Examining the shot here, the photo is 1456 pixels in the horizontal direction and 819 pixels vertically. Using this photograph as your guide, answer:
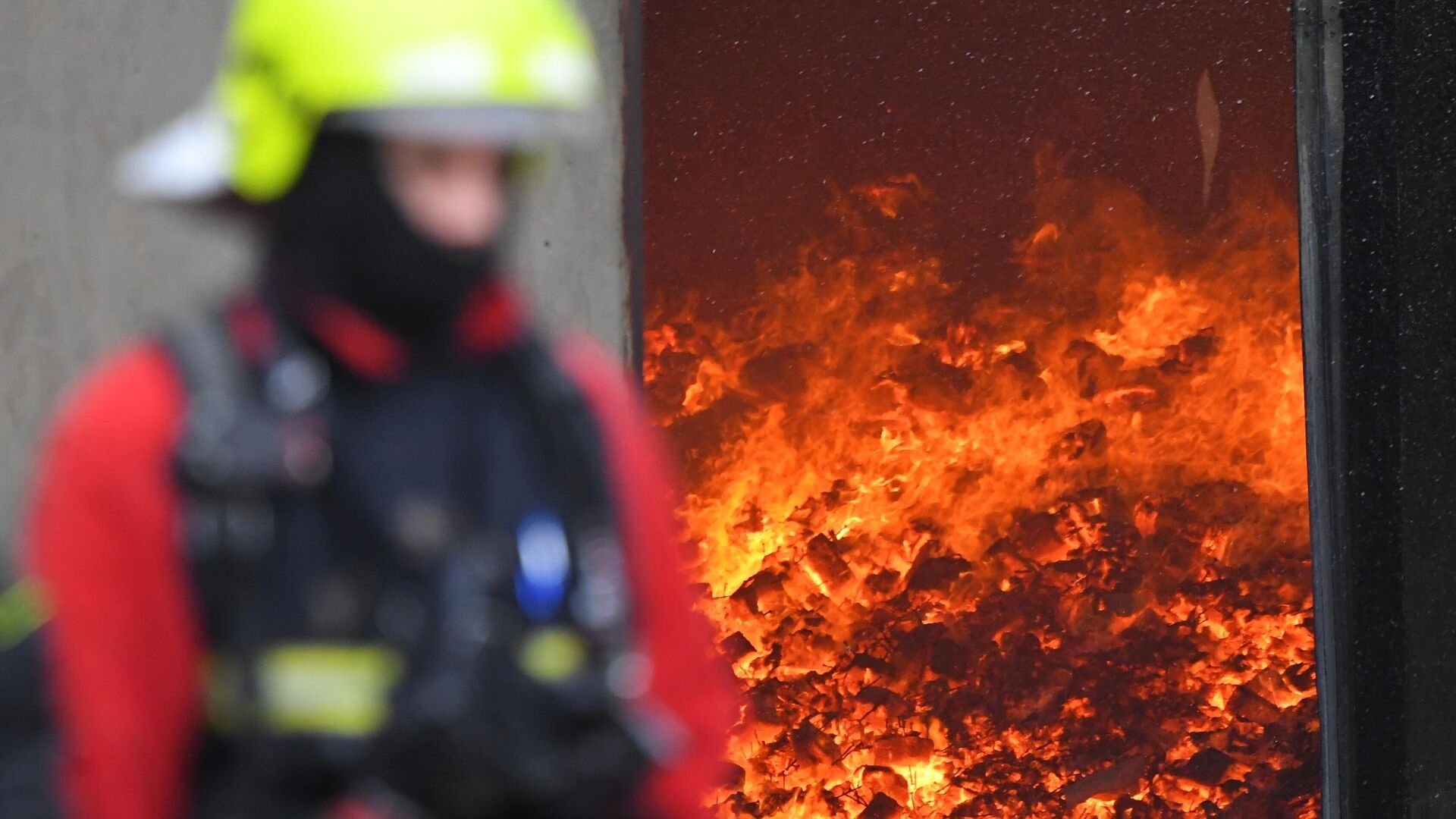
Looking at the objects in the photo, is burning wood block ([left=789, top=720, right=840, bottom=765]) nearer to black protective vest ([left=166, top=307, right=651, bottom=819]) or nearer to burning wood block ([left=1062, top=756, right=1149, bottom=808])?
burning wood block ([left=1062, top=756, right=1149, bottom=808])

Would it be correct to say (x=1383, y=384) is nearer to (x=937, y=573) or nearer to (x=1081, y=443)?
(x=1081, y=443)

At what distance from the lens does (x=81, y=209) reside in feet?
8.00

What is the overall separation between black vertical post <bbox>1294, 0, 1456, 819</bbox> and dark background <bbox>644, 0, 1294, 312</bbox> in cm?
47

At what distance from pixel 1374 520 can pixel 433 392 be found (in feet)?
10.6

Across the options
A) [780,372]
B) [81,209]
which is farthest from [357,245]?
[780,372]

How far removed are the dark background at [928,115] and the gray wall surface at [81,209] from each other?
2045 millimetres

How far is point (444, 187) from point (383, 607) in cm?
30

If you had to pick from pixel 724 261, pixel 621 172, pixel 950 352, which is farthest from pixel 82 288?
pixel 950 352

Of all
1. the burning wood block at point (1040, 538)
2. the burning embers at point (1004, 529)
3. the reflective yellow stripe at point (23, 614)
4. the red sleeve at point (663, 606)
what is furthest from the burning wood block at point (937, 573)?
the reflective yellow stripe at point (23, 614)

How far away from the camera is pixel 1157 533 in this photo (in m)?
4.59

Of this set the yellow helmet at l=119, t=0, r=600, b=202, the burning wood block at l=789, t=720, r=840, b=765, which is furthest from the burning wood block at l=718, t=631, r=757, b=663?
the yellow helmet at l=119, t=0, r=600, b=202

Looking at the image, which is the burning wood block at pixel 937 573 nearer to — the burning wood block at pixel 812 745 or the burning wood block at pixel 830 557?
the burning wood block at pixel 830 557

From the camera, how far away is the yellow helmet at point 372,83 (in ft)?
3.74

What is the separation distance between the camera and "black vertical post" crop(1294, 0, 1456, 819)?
3.83m
